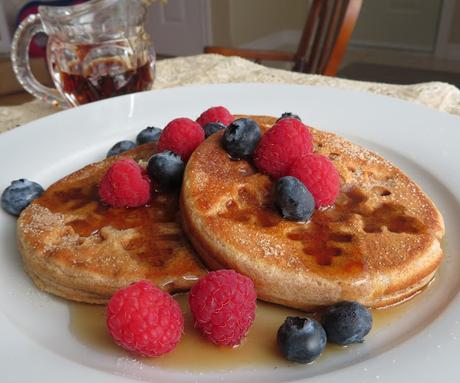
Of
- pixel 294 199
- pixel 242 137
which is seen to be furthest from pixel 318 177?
pixel 242 137

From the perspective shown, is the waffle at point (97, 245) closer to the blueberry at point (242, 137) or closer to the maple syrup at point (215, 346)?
the maple syrup at point (215, 346)

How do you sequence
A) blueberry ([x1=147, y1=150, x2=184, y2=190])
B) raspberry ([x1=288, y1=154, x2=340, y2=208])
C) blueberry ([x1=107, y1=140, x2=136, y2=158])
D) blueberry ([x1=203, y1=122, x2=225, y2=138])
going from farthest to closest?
blueberry ([x1=107, y1=140, x2=136, y2=158]) → blueberry ([x1=203, y1=122, x2=225, y2=138]) → blueberry ([x1=147, y1=150, x2=184, y2=190]) → raspberry ([x1=288, y1=154, x2=340, y2=208])

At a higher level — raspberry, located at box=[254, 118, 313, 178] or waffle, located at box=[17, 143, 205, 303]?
raspberry, located at box=[254, 118, 313, 178]

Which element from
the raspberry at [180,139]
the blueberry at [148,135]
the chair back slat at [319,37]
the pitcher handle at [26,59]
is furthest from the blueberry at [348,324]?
the chair back slat at [319,37]

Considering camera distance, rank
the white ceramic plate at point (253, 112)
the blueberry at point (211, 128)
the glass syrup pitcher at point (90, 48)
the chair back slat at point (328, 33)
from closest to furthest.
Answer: the white ceramic plate at point (253, 112) < the blueberry at point (211, 128) < the glass syrup pitcher at point (90, 48) < the chair back slat at point (328, 33)

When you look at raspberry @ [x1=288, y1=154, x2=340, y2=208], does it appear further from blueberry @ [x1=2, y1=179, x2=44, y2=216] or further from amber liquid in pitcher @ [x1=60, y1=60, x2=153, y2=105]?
amber liquid in pitcher @ [x1=60, y1=60, x2=153, y2=105]

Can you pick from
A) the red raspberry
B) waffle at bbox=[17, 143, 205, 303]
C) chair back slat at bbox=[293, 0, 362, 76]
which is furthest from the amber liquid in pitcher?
chair back slat at bbox=[293, 0, 362, 76]

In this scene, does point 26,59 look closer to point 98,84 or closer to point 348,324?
point 98,84
